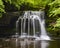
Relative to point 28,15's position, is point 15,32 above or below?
below

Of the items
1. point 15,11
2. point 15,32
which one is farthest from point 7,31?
point 15,11

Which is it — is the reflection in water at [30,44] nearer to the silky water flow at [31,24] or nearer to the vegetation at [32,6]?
the vegetation at [32,6]

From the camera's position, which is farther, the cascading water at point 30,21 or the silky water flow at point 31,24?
the cascading water at point 30,21

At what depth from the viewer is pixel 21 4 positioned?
76.3 ft

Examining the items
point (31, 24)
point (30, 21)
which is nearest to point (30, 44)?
point (31, 24)

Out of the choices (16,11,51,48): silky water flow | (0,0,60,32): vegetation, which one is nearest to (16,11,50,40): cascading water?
(16,11,51,48): silky water flow

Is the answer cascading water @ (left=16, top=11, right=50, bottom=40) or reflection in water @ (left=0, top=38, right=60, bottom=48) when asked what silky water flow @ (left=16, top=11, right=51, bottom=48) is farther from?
reflection in water @ (left=0, top=38, right=60, bottom=48)

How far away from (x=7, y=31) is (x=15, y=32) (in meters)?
0.78

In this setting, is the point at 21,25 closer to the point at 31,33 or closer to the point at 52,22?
the point at 31,33

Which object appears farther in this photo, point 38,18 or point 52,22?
point 38,18

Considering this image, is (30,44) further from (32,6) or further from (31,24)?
(32,6)

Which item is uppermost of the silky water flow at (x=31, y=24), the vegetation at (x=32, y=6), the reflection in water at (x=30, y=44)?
the vegetation at (x=32, y=6)

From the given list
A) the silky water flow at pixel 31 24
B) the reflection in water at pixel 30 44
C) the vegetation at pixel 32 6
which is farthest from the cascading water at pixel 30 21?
the reflection in water at pixel 30 44

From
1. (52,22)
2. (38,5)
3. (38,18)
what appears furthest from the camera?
(38,5)
